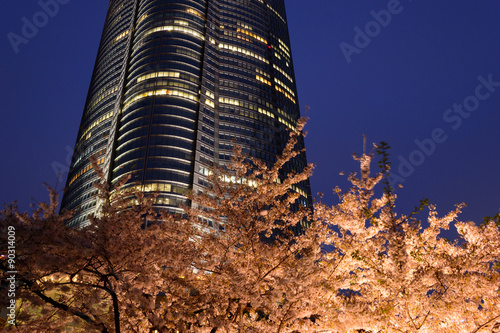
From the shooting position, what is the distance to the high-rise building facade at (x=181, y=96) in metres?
72.8

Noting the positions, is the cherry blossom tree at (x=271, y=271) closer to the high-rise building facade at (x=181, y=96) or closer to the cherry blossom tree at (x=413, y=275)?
the cherry blossom tree at (x=413, y=275)

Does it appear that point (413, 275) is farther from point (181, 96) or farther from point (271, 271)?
point (181, 96)

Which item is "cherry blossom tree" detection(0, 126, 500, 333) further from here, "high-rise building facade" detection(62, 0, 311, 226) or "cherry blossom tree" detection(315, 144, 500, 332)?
"high-rise building facade" detection(62, 0, 311, 226)

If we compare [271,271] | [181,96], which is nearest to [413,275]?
[271,271]

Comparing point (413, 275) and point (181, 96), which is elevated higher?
point (181, 96)

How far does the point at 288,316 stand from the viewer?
425 inches

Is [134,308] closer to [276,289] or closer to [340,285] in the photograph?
[276,289]

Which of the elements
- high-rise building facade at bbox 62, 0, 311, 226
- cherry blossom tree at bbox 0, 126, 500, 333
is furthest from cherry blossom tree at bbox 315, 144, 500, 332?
high-rise building facade at bbox 62, 0, 311, 226

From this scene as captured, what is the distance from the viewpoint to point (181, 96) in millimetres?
80562

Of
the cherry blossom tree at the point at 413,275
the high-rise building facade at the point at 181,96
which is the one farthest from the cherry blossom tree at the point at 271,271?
the high-rise building facade at the point at 181,96

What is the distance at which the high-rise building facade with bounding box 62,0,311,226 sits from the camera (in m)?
72.8

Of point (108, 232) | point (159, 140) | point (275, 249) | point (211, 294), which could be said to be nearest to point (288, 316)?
point (275, 249)

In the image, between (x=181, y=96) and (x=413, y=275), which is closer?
(x=413, y=275)

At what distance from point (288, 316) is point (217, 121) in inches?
3096
